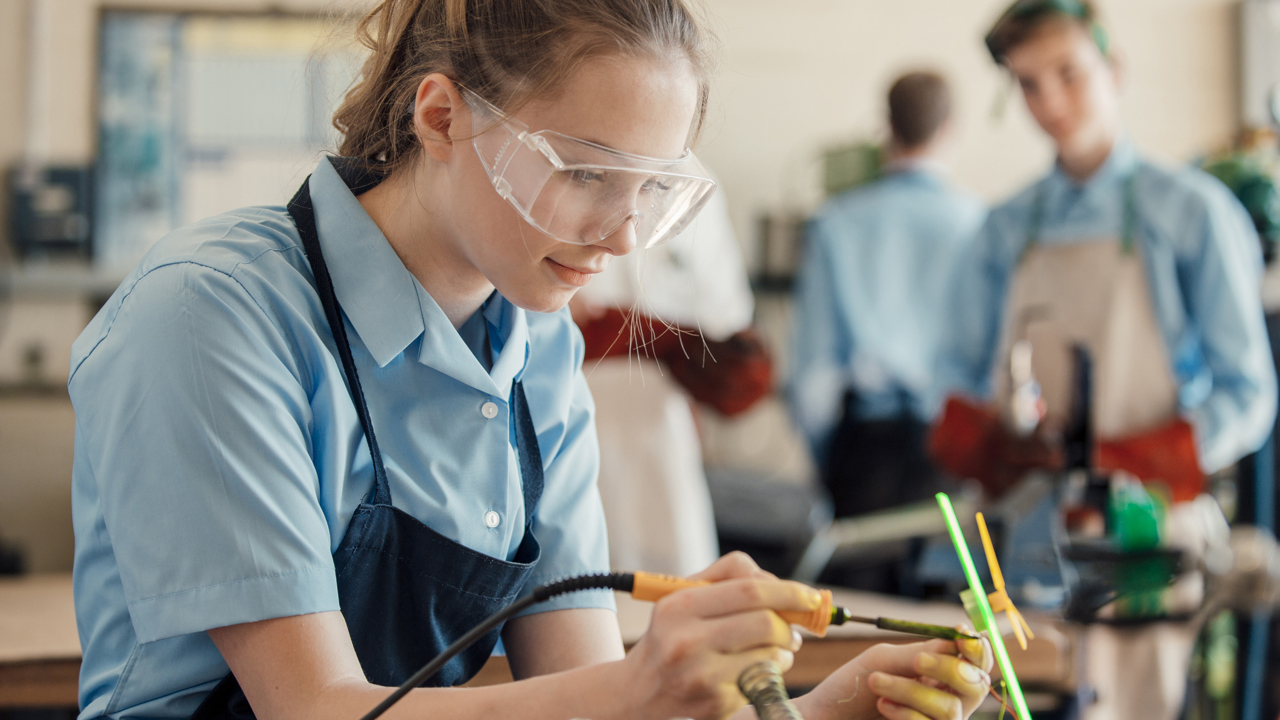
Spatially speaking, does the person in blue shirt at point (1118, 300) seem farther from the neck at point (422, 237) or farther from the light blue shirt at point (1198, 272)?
the neck at point (422, 237)

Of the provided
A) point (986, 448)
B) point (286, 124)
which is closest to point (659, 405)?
point (986, 448)

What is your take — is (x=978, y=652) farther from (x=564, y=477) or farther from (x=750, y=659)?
(x=564, y=477)

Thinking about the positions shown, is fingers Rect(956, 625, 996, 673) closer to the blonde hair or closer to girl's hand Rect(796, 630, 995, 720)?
girl's hand Rect(796, 630, 995, 720)

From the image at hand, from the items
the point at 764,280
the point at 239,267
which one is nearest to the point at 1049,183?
the point at 764,280

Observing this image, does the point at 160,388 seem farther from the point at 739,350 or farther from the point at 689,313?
the point at 689,313

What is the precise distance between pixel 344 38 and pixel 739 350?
3.97 ft

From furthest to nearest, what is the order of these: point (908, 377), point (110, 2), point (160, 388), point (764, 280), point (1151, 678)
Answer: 1. point (764, 280)
2. point (110, 2)
3. point (908, 377)
4. point (1151, 678)
5. point (160, 388)

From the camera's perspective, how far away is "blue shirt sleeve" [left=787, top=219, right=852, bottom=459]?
10.4 feet

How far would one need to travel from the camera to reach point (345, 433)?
35.1 inches

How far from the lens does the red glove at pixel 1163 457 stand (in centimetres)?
194

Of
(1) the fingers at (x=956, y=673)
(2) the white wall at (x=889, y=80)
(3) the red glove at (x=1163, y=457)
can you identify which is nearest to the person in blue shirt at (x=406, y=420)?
(1) the fingers at (x=956, y=673)

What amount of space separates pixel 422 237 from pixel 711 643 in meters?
0.52

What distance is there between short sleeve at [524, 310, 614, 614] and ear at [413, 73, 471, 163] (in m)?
0.27

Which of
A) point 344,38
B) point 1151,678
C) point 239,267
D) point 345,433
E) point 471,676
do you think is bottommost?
point 1151,678
